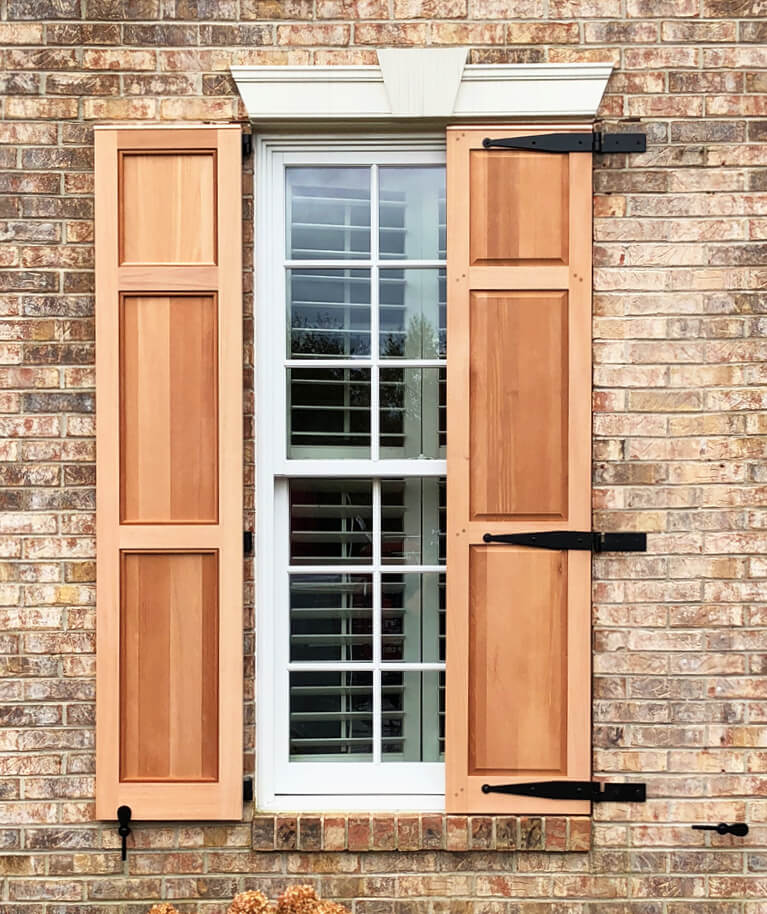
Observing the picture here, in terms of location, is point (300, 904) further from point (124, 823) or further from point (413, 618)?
point (413, 618)

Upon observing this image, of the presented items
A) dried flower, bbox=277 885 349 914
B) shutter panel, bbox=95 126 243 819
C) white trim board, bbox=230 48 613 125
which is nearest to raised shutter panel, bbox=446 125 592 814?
white trim board, bbox=230 48 613 125

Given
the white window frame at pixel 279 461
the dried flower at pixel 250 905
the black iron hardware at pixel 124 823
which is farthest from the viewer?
the white window frame at pixel 279 461

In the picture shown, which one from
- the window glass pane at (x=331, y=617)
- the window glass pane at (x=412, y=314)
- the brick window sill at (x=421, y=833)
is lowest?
the brick window sill at (x=421, y=833)

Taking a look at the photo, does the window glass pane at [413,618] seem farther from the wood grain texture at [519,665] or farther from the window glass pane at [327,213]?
the window glass pane at [327,213]

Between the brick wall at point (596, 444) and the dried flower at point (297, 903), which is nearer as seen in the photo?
the dried flower at point (297, 903)

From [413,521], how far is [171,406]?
88 cm

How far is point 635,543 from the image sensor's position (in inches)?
110

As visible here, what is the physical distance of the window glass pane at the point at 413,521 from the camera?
2.92 metres

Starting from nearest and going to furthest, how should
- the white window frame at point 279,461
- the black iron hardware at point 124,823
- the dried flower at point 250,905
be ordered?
1. the dried flower at point 250,905
2. the black iron hardware at point 124,823
3. the white window frame at point 279,461

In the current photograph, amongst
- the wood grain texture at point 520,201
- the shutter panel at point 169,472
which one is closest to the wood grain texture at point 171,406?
the shutter panel at point 169,472

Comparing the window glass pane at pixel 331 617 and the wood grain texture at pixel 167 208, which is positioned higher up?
the wood grain texture at pixel 167 208

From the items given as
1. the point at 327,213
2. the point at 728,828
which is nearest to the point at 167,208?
the point at 327,213

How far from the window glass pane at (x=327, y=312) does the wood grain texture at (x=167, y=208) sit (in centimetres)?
32

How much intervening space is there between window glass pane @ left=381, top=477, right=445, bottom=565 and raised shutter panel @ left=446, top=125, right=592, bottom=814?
14 centimetres
